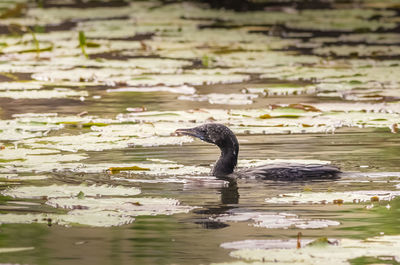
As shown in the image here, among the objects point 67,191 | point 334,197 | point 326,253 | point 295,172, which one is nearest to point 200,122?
point 295,172

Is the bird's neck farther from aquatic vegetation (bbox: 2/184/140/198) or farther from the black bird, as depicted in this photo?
aquatic vegetation (bbox: 2/184/140/198)

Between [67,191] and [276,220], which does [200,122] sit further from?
[276,220]

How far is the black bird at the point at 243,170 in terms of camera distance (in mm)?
6844

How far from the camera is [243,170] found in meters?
7.14

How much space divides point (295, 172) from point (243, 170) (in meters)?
0.42

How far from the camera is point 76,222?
534cm

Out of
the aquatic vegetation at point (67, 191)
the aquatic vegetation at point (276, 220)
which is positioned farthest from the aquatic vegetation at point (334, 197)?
the aquatic vegetation at point (67, 191)

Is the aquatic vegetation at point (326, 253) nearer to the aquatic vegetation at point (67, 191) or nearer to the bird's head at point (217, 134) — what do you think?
the aquatic vegetation at point (67, 191)

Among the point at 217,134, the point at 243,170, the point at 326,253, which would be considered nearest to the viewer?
the point at 326,253

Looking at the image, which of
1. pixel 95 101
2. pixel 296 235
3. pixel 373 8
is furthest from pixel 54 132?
pixel 373 8

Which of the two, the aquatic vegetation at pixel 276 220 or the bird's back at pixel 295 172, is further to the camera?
the bird's back at pixel 295 172

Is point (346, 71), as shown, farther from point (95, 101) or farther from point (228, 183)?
point (228, 183)

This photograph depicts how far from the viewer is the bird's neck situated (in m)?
7.13

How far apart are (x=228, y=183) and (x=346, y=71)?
6.19 metres
